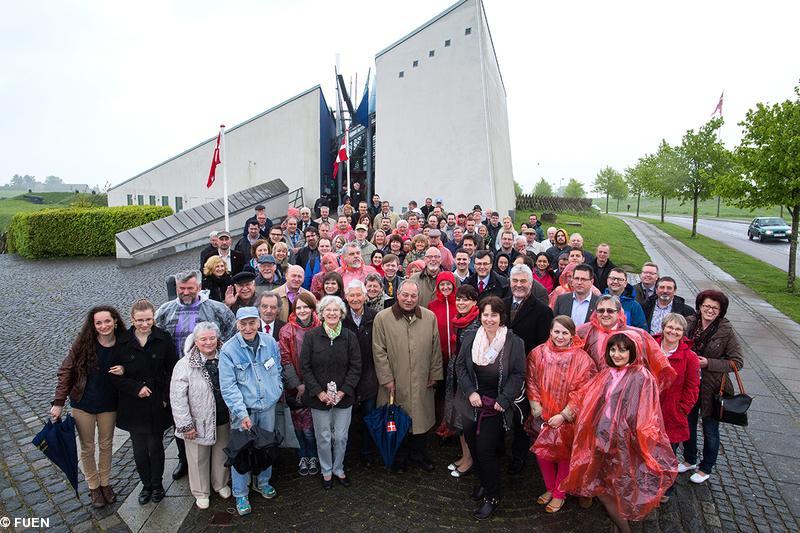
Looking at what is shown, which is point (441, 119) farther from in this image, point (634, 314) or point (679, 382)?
point (679, 382)

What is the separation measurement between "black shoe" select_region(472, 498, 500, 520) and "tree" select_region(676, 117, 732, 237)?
27.4 m

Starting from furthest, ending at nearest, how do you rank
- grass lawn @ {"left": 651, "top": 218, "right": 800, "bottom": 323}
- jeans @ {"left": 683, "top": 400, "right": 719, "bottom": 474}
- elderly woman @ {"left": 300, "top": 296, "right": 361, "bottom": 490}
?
1. grass lawn @ {"left": 651, "top": 218, "right": 800, "bottom": 323}
2. jeans @ {"left": 683, "top": 400, "right": 719, "bottom": 474}
3. elderly woman @ {"left": 300, "top": 296, "right": 361, "bottom": 490}

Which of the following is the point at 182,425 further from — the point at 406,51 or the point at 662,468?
the point at 406,51

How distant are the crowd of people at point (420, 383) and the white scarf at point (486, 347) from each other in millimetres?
25

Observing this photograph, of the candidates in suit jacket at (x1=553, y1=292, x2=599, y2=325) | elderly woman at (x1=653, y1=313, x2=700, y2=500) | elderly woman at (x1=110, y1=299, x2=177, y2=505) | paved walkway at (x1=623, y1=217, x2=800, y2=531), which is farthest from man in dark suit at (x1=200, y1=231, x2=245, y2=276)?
paved walkway at (x1=623, y1=217, x2=800, y2=531)

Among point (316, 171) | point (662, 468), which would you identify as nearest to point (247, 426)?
point (662, 468)

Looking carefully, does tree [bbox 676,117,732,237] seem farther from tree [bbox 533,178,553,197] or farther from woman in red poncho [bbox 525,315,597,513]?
tree [bbox 533,178,553,197]

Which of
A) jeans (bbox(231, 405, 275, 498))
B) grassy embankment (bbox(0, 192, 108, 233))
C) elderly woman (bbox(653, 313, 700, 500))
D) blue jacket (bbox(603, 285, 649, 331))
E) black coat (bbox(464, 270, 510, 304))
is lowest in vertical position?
jeans (bbox(231, 405, 275, 498))

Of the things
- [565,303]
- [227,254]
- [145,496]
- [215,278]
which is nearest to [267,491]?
[145,496]

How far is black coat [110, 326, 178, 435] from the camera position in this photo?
164 inches

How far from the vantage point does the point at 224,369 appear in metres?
4.05

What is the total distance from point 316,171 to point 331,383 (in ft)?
62.7

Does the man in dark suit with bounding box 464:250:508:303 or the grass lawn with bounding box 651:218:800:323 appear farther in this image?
the grass lawn with bounding box 651:218:800:323

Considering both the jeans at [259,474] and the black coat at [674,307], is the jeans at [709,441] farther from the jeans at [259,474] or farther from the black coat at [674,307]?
the jeans at [259,474]
